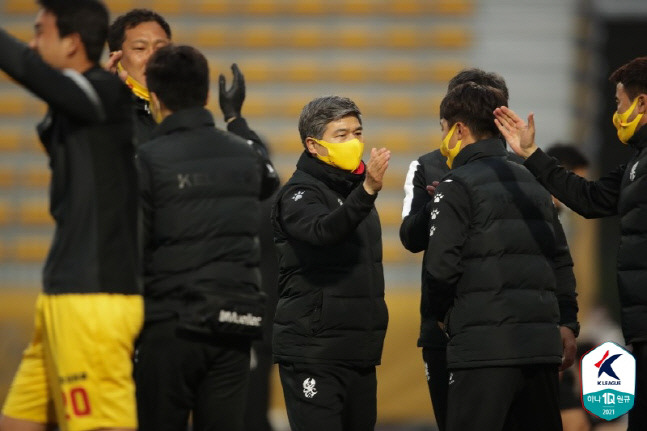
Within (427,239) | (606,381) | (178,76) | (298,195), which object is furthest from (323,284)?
(606,381)

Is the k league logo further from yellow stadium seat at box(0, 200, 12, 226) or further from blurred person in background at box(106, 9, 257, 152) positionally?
yellow stadium seat at box(0, 200, 12, 226)

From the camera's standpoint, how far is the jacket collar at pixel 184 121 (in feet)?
12.7

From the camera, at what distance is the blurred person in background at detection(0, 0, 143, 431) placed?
348cm

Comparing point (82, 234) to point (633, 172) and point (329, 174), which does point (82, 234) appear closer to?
point (329, 174)

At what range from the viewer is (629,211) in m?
4.50

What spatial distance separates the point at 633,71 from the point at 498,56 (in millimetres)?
6920

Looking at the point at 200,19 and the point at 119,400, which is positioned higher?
the point at 200,19

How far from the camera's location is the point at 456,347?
14.0 feet

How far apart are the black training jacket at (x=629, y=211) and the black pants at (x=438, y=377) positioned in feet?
2.39

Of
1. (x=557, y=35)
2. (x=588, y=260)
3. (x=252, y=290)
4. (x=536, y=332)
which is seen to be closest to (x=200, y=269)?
(x=252, y=290)

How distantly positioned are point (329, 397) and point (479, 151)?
1.08m

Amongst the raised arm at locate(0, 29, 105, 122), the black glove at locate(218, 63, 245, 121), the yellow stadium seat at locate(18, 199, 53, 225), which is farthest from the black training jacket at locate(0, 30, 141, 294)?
the yellow stadium seat at locate(18, 199, 53, 225)

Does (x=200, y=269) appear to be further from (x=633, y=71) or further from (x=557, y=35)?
(x=557, y=35)

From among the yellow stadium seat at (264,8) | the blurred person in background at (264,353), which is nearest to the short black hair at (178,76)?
the blurred person in background at (264,353)
